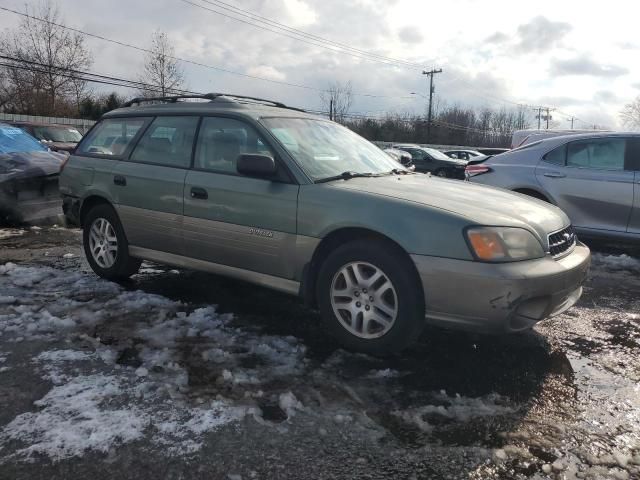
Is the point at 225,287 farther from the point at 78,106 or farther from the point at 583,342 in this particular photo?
the point at 78,106

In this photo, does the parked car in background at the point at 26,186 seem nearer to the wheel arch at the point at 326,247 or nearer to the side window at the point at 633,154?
the wheel arch at the point at 326,247

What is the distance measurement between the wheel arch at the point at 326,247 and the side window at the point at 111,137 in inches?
92.1

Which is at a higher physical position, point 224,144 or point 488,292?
point 224,144

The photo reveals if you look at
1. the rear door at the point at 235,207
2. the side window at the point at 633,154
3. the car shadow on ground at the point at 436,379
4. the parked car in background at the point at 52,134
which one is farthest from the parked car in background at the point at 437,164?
the car shadow on ground at the point at 436,379

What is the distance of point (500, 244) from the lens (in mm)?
3160

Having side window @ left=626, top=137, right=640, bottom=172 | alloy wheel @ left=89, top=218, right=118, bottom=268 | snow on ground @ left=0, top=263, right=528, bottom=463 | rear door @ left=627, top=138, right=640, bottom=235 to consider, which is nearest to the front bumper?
snow on ground @ left=0, top=263, right=528, bottom=463

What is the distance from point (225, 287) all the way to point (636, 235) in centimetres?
467

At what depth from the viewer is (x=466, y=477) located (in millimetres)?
2227

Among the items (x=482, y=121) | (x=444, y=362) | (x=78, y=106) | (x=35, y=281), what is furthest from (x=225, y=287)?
(x=482, y=121)

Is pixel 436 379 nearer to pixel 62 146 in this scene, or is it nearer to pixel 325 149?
pixel 325 149

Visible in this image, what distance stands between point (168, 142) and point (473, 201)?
A: 2.61m

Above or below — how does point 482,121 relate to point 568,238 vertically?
above

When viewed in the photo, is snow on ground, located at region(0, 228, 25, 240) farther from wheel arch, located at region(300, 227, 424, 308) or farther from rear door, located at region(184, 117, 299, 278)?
wheel arch, located at region(300, 227, 424, 308)

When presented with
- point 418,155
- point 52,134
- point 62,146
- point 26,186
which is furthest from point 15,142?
point 418,155
